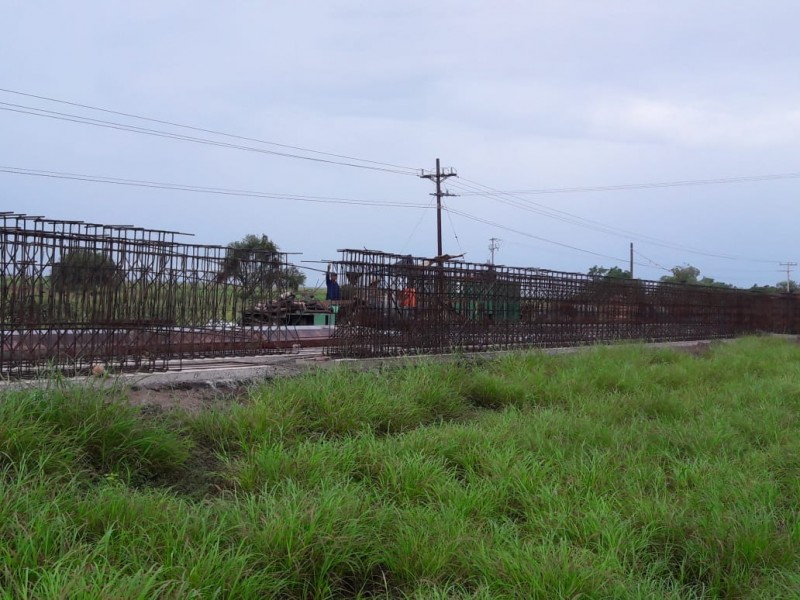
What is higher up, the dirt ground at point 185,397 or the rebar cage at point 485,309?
the rebar cage at point 485,309

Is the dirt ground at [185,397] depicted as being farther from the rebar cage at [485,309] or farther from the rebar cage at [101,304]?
the rebar cage at [485,309]

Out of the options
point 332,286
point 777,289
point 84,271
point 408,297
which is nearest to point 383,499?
point 84,271

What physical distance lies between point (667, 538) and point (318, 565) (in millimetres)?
2150

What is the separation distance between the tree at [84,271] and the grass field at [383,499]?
309cm

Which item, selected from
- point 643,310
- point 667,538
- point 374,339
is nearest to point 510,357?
point 374,339

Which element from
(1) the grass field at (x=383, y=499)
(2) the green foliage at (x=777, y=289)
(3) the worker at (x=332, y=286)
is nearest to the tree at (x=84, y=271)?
(1) the grass field at (x=383, y=499)

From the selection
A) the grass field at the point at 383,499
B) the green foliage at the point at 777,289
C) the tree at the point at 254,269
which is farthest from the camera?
the green foliage at the point at 777,289

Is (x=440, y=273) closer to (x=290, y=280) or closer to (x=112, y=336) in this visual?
(x=290, y=280)

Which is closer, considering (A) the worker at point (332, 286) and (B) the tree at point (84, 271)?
Answer: (B) the tree at point (84, 271)

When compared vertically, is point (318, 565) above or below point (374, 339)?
below

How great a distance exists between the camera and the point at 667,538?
4.33m

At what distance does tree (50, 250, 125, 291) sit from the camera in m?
8.50

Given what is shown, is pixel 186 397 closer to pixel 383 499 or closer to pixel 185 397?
pixel 185 397

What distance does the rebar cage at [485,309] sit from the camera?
10977mm
